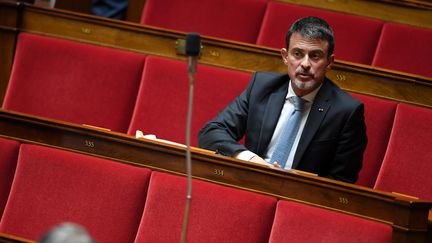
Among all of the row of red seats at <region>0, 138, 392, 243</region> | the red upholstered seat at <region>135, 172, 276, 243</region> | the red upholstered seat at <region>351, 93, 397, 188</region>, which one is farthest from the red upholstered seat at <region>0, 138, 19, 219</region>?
the red upholstered seat at <region>351, 93, 397, 188</region>

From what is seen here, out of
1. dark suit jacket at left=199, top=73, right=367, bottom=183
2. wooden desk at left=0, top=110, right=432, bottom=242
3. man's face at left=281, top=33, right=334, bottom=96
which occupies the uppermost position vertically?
man's face at left=281, top=33, right=334, bottom=96

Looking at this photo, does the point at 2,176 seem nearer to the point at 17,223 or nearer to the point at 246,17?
the point at 17,223

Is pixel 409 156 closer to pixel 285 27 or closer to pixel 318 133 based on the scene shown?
pixel 318 133

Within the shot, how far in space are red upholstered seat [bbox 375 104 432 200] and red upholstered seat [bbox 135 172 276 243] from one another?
0.72 ft

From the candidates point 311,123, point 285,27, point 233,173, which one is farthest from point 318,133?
point 285,27

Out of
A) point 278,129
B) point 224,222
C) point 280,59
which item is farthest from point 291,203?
point 280,59

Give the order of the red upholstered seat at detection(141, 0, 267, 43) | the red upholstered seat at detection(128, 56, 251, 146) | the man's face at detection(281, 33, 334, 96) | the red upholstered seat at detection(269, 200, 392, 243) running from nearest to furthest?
the red upholstered seat at detection(269, 200, 392, 243), the man's face at detection(281, 33, 334, 96), the red upholstered seat at detection(128, 56, 251, 146), the red upholstered seat at detection(141, 0, 267, 43)

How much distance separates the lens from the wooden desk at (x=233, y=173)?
551 mm

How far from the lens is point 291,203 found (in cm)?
58

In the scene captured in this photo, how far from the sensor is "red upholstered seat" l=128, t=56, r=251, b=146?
32.6 inches

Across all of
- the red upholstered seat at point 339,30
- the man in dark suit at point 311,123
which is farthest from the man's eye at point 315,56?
the red upholstered seat at point 339,30

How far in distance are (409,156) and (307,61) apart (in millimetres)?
139

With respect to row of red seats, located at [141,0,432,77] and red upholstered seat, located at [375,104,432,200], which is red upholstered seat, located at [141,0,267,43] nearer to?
row of red seats, located at [141,0,432,77]

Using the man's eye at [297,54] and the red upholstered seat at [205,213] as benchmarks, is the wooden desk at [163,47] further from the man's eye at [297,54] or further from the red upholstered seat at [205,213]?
the red upholstered seat at [205,213]
